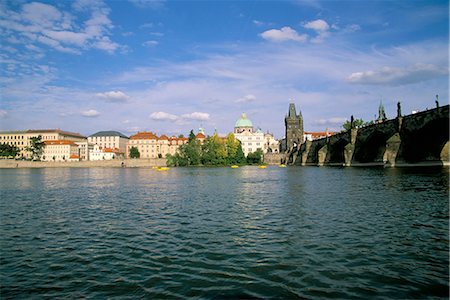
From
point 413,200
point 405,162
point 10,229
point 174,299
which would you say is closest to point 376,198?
point 413,200

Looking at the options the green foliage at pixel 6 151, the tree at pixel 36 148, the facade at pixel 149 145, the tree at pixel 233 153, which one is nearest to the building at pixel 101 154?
the facade at pixel 149 145

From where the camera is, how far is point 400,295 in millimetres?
7191

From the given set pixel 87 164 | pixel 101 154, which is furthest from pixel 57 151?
pixel 87 164

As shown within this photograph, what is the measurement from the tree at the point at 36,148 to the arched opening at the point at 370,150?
142m

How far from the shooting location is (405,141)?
5953cm

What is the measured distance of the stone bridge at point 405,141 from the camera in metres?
54.7

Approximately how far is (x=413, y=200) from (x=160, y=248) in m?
16.3

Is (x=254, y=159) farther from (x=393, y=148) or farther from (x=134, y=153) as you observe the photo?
(x=393, y=148)

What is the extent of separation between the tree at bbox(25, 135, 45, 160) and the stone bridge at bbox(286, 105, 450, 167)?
141 metres

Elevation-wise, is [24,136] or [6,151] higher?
[24,136]

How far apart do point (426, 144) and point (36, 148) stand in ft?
518

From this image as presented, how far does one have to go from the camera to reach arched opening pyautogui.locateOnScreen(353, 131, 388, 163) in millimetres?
77062

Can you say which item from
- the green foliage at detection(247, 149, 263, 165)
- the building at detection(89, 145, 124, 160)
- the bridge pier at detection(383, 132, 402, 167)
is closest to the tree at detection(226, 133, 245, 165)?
the green foliage at detection(247, 149, 263, 165)

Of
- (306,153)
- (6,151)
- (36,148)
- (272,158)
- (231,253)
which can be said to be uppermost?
(36,148)
